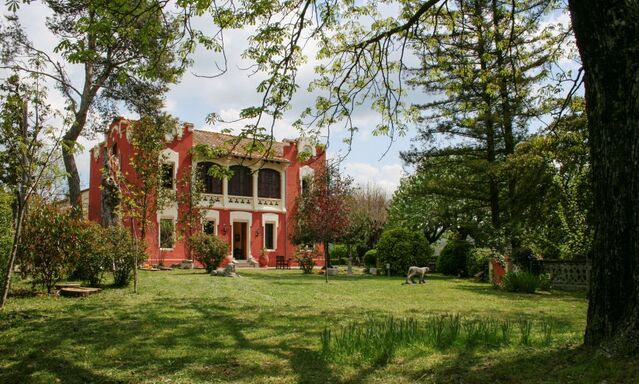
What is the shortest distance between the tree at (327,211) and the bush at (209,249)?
165 inches

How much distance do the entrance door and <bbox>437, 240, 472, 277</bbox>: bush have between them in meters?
13.2

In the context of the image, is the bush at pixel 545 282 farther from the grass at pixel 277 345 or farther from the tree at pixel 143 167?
the tree at pixel 143 167

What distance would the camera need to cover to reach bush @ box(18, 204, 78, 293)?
39.1 feet

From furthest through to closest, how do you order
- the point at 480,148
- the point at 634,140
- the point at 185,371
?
the point at 480,148, the point at 185,371, the point at 634,140

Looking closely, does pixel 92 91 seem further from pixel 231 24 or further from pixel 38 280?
pixel 231 24

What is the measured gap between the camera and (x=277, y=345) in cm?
683

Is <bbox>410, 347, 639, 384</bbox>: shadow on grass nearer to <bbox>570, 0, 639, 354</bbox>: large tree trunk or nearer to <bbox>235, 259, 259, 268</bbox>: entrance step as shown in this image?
<bbox>570, 0, 639, 354</bbox>: large tree trunk

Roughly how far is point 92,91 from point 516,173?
1867 centimetres

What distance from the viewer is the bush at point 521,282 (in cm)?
1559

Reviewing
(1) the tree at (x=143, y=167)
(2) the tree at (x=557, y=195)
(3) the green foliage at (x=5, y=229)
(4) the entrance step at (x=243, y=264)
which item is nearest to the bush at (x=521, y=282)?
(2) the tree at (x=557, y=195)

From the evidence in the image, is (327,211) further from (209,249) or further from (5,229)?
(5,229)

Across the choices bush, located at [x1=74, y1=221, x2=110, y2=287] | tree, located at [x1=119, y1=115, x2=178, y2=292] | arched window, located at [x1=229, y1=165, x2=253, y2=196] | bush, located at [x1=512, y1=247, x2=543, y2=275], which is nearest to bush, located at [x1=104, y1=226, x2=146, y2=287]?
bush, located at [x1=74, y1=221, x2=110, y2=287]

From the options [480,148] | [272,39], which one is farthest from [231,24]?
[480,148]

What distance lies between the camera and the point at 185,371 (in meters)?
5.51
